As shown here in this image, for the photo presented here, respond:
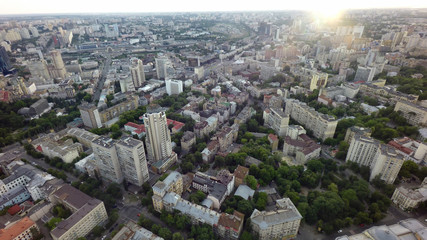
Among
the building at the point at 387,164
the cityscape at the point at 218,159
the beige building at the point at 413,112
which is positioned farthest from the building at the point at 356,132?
the beige building at the point at 413,112

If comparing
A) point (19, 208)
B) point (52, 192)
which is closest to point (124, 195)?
point (52, 192)

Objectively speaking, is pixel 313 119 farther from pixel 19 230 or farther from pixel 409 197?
pixel 19 230

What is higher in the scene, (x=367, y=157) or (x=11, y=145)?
(x=367, y=157)

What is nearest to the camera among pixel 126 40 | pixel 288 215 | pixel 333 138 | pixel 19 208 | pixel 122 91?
pixel 288 215

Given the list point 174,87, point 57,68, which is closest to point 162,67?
point 174,87

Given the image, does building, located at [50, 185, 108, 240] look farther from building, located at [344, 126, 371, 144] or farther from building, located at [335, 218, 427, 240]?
building, located at [344, 126, 371, 144]

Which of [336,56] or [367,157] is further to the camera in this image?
[336,56]

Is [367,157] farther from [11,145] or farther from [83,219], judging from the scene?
[11,145]
